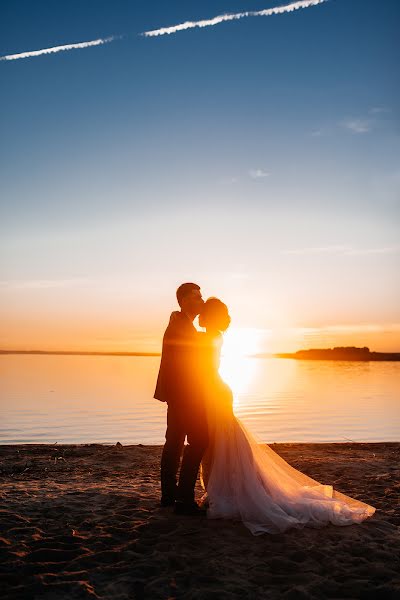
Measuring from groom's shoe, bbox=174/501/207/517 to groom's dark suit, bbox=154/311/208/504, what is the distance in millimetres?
53

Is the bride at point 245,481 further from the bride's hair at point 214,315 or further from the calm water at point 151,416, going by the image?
the calm water at point 151,416

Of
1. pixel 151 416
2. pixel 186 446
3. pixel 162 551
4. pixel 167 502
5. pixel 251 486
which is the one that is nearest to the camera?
pixel 162 551

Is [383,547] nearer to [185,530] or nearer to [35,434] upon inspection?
[185,530]

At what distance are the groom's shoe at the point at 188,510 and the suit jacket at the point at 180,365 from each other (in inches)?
46.8

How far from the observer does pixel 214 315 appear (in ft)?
21.9

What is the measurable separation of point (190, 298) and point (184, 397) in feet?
4.00

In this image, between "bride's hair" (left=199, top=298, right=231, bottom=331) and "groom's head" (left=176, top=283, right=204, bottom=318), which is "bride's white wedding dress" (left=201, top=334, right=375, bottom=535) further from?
"groom's head" (left=176, top=283, right=204, bottom=318)

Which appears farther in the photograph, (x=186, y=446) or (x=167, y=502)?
(x=167, y=502)

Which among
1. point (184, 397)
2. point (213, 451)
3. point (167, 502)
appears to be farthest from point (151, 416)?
point (184, 397)

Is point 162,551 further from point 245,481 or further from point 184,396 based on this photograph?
point 184,396

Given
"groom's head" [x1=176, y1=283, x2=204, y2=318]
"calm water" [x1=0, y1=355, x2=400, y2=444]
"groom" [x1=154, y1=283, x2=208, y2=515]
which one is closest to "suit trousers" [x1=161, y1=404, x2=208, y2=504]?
"groom" [x1=154, y1=283, x2=208, y2=515]

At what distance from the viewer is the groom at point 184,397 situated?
645cm

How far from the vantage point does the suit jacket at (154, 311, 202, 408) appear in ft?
21.3

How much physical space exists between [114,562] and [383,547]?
2.70 m
